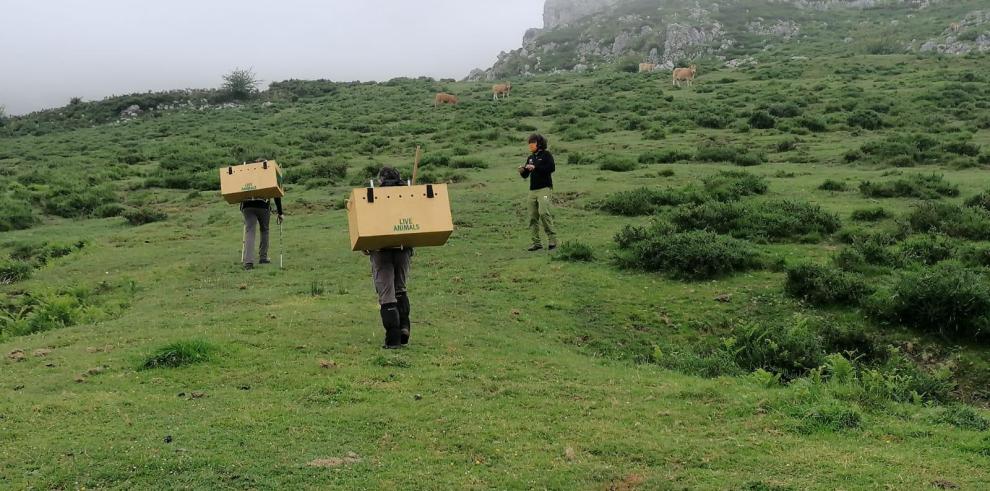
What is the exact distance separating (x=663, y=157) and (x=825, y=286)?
1520 centimetres

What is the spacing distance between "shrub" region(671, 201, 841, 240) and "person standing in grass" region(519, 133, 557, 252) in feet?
9.71

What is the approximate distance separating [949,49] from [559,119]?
39.9 meters

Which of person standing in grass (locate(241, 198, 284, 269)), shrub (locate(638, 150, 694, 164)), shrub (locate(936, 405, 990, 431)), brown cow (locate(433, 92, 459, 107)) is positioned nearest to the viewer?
shrub (locate(936, 405, 990, 431))

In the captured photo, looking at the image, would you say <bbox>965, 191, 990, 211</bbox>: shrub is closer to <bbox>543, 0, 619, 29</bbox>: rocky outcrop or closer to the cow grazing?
the cow grazing

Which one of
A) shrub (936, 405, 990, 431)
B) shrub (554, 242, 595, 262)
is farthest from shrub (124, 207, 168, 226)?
shrub (936, 405, 990, 431)

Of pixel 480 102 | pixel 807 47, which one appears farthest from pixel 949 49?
pixel 480 102

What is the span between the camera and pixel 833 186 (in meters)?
20.1

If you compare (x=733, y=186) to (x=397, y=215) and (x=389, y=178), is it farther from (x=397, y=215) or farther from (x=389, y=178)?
(x=397, y=215)

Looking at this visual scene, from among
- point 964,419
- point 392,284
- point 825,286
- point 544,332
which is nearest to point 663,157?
point 825,286

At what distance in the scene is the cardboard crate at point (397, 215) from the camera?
8.79 m

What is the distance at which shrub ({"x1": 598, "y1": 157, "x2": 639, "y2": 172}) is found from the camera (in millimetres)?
25078

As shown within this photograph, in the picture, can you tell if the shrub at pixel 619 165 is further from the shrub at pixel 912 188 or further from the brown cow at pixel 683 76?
the brown cow at pixel 683 76

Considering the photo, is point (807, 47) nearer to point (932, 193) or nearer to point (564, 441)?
point (932, 193)

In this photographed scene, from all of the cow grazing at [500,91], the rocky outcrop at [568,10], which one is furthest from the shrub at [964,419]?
the rocky outcrop at [568,10]
